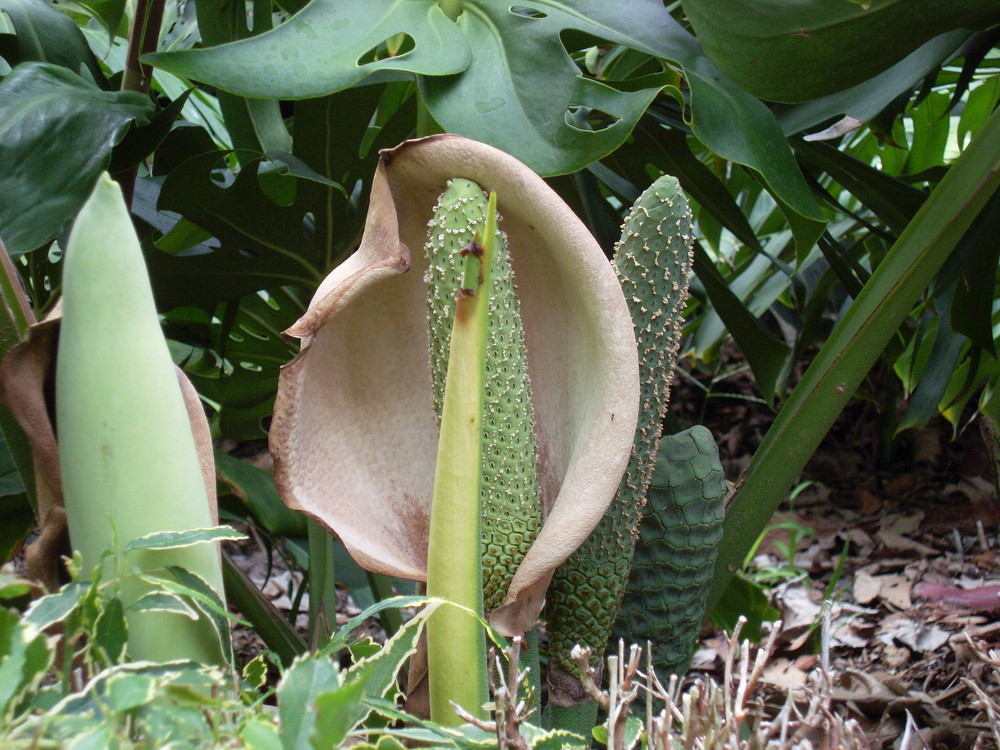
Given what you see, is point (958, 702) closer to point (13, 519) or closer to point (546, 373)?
point (546, 373)

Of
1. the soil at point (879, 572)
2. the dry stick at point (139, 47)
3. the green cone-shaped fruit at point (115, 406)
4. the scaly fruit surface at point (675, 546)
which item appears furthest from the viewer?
the soil at point (879, 572)

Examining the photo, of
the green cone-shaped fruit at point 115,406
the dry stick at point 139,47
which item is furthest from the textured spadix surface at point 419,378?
the dry stick at point 139,47

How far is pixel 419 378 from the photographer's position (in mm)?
655

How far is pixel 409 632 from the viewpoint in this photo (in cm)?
43

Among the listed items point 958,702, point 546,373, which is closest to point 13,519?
point 546,373

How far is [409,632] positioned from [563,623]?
0.71ft

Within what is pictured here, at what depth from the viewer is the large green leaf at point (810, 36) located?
677 mm


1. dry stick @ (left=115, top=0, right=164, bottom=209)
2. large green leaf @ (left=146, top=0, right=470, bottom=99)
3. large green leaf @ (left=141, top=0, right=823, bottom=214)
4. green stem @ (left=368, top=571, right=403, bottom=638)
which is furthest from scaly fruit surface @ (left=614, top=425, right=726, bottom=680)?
dry stick @ (left=115, top=0, right=164, bottom=209)

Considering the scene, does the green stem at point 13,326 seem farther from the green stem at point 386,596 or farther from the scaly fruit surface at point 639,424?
the green stem at point 386,596

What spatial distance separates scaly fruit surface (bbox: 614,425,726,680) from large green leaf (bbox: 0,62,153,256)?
1.69 ft

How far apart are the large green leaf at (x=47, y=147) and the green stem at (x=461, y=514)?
393 mm

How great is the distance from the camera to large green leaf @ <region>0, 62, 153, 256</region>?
0.67m

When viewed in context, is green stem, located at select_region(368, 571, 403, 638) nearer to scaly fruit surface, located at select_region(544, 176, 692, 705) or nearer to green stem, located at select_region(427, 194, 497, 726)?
scaly fruit surface, located at select_region(544, 176, 692, 705)

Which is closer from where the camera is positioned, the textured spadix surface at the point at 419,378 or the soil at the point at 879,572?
the textured spadix surface at the point at 419,378
